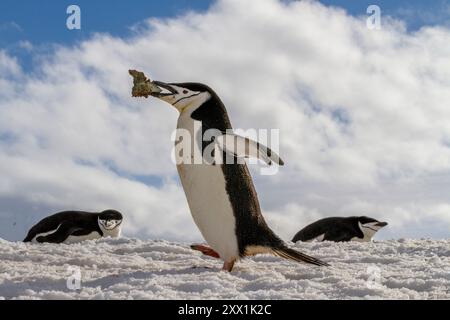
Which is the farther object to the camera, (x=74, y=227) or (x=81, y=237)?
(x=74, y=227)

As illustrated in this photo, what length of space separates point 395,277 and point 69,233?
7.70 m

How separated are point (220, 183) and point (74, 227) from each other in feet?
23.2

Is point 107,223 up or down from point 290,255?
up

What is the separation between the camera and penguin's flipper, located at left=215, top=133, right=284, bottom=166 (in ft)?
20.0

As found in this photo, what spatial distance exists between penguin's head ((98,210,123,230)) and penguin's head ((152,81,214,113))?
6.54 meters

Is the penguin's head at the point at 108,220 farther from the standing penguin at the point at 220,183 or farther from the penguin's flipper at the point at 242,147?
the penguin's flipper at the point at 242,147

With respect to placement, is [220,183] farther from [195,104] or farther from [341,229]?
[341,229]

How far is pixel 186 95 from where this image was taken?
20.9 feet

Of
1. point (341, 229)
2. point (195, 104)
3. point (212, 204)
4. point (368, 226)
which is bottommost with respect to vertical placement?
point (212, 204)

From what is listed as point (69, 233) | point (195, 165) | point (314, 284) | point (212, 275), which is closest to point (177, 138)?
point (195, 165)

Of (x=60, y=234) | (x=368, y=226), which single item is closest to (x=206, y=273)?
(x=60, y=234)
